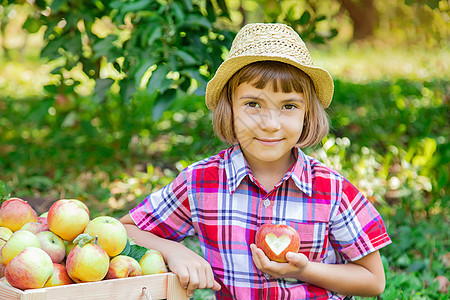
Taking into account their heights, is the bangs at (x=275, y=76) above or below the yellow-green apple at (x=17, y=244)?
above

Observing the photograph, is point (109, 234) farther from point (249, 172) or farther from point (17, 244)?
point (249, 172)

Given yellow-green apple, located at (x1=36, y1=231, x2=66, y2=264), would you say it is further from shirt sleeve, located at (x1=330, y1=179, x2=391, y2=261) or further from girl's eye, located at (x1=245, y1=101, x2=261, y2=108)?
shirt sleeve, located at (x1=330, y1=179, x2=391, y2=261)

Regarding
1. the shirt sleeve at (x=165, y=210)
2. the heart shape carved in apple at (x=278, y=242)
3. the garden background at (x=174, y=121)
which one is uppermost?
the heart shape carved in apple at (x=278, y=242)

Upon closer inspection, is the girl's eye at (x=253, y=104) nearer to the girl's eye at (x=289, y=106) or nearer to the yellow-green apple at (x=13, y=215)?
the girl's eye at (x=289, y=106)

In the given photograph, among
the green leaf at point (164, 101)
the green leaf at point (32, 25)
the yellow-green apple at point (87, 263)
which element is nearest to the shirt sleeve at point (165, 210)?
the yellow-green apple at point (87, 263)

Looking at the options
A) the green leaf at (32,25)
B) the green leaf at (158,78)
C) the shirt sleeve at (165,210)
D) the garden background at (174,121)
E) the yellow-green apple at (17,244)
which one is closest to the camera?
the yellow-green apple at (17,244)

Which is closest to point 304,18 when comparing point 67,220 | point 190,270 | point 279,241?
point 279,241

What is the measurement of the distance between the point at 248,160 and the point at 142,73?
0.91 metres

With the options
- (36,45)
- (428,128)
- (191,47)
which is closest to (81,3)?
(191,47)

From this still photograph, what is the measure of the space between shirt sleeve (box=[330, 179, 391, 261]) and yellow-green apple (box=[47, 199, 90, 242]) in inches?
30.9

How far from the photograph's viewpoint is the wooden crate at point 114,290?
1.27 metres

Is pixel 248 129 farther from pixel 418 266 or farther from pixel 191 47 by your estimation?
pixel 418 266

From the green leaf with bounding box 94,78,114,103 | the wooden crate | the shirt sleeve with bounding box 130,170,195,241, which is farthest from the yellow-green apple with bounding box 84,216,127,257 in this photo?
the green leaf with bounding box 94,78,114,103

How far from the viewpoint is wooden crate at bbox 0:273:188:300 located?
1266 millimetres
